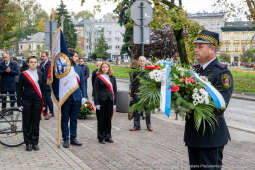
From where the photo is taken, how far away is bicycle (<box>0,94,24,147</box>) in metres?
6.91

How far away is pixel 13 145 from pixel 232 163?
4444 mm

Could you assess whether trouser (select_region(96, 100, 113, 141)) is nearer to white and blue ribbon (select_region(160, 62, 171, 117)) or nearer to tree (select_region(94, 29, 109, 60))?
white and blue ribbon (select_region(160, 62, 171, 117))

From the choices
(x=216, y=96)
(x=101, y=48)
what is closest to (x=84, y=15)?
(x=101, y=48)

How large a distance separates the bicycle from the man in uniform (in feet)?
15.0

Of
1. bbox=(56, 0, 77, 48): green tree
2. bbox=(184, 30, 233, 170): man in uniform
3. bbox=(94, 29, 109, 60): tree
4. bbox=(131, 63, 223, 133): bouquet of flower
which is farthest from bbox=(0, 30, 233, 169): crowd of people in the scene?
bbox=(94, 29, 109, 60): tree

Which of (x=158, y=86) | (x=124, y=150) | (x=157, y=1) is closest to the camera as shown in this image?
(x=158, y=86)

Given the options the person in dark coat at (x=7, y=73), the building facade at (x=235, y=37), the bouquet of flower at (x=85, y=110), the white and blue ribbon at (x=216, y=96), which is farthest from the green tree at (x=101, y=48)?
the white and blue ribbon at (x=216, y=96)

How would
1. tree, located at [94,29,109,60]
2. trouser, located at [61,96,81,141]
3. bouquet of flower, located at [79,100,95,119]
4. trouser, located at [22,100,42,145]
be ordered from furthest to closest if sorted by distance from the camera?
1. tree, located at [94,29,109,60]
2. bouquet of flower, located at [79,100,95,119]
3. trouser, located at [61,96,81,141]
4. trouser, located at [22,100,42,145]

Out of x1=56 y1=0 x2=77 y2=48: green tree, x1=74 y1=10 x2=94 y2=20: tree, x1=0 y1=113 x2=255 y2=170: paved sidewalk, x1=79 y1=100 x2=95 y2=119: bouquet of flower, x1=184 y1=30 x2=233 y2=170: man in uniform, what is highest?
x1=74 y1=10 x2=94 y2=20: tree

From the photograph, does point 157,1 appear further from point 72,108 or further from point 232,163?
point 232,163

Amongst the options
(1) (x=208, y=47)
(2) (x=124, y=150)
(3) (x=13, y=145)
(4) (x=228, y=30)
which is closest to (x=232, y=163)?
(2) (x=124, y=150)

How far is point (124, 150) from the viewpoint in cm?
665

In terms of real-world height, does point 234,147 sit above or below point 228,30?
below

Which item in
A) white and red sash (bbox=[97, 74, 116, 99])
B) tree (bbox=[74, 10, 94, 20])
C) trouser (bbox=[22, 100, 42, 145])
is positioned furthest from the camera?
tree (bbox=[74, 10, 94, 20])
